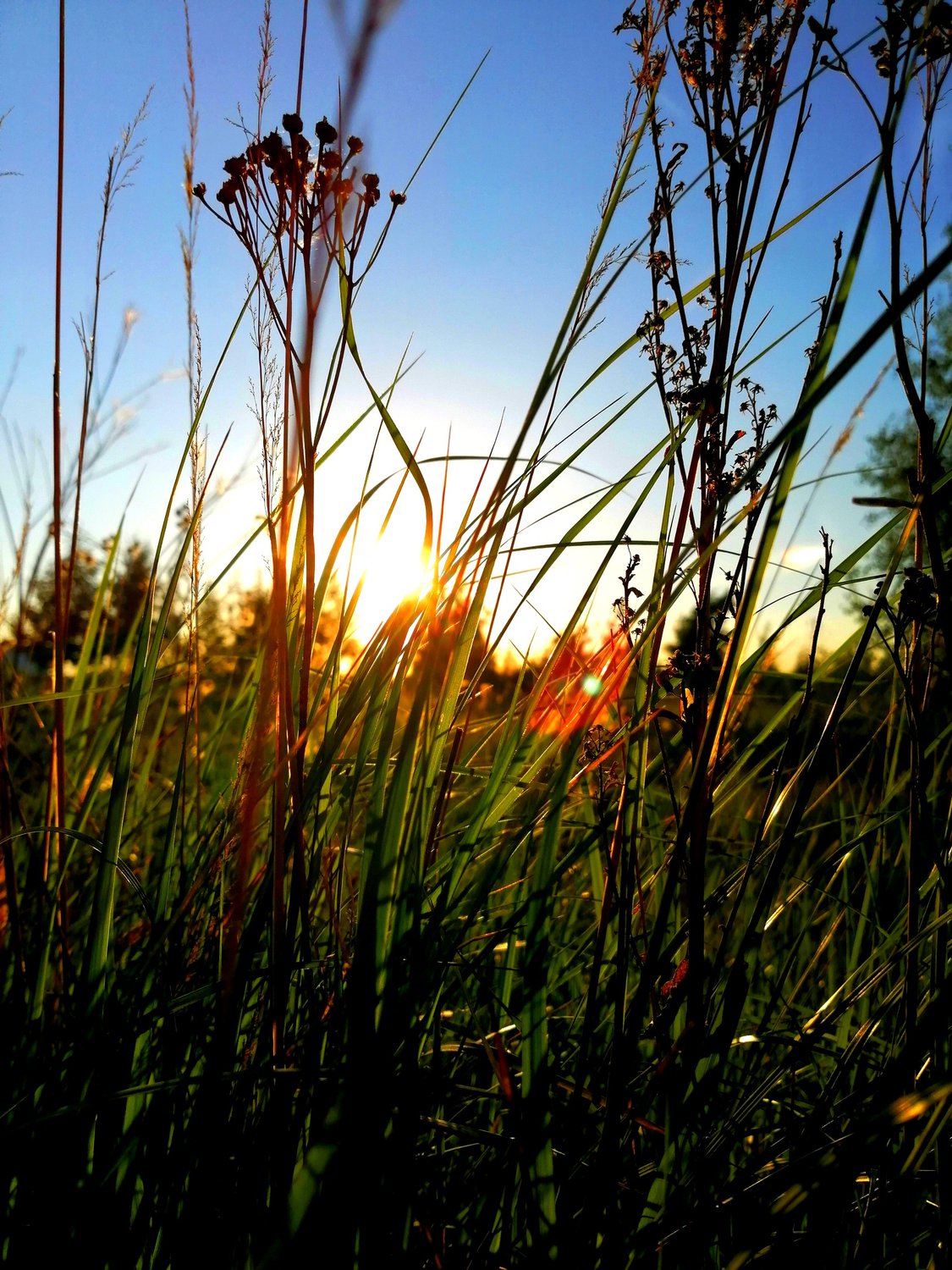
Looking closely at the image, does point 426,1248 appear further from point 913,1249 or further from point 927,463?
point 927,463

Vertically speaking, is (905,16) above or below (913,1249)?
above

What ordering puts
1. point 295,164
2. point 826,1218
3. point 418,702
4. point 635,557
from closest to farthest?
point 826,1218 → point 418,702 → point 295,164 → point 635,557

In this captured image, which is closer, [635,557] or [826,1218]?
[826,1218]

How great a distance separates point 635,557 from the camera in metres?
1.13

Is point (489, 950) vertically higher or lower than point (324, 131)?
lower

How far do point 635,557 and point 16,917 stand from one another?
3.47 feet

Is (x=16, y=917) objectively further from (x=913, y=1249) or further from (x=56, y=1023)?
(x=913, y=1249)

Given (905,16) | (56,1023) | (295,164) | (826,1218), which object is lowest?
(56,1023)

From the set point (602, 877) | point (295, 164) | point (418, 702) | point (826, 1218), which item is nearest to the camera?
point (826, 1218)

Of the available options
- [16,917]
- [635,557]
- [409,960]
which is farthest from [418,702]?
[16,917]

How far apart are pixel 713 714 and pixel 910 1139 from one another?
562 millimetres

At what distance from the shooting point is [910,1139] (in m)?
0.92

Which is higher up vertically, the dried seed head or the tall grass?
the dried seed head

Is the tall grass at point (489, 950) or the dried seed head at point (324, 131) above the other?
the dried seed head at point (324, 131)
